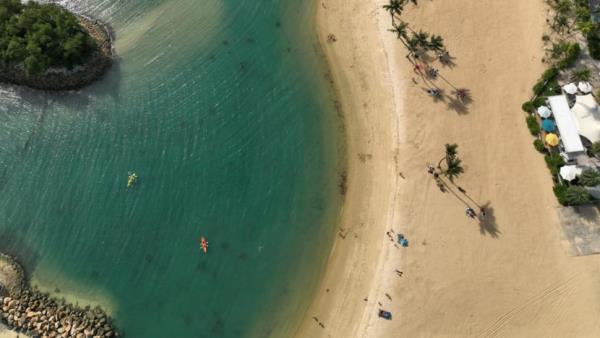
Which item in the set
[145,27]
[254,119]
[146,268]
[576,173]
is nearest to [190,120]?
[254,119]

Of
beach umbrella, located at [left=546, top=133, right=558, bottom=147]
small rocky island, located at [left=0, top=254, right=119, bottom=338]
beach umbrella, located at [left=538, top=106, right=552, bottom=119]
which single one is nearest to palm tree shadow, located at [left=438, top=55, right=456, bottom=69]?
beach umbrella, located at [left=538, top=106, right=552, bottom=119]

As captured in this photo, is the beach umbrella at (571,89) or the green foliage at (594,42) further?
the green foliage at (594,42)

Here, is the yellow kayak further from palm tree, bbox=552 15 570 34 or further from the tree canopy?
palm tree, bbox=552 15 570 34

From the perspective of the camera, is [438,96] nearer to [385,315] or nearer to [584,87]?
[584,87]

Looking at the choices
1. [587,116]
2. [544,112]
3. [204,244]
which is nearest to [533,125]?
[544,112]

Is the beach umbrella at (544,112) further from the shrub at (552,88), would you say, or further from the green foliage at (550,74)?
the green foliage at (550,74)

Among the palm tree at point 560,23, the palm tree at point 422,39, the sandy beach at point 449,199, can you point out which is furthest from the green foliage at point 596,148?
the palm tree at point 422,39
